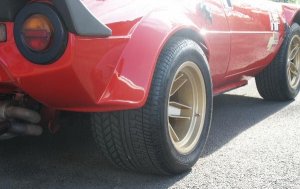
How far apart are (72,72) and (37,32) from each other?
0.76 feet

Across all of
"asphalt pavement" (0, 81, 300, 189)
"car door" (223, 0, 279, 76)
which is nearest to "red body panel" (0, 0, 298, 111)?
"asphalt pavement" (0, 81, 300, 189)

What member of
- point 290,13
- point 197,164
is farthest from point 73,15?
point 290,13

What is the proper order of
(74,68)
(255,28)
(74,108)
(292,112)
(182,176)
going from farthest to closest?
1. (292,112)
2. (255,28)
3. (182,176)
4. (74,108)
5. (74,68)

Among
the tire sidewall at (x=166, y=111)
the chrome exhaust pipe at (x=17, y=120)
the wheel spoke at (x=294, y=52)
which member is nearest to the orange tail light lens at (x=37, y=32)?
the chrome exhaust pipe at (x=17, y=120)

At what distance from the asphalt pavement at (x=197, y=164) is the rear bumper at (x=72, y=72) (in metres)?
0.61

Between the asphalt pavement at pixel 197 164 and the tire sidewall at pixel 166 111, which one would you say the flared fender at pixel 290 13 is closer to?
the asphalt pavement at pixel 197 164

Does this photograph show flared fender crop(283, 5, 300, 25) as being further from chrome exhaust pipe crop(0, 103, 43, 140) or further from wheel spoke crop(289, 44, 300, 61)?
chrome exhaust pipe crop(0, 103, 43, 140)

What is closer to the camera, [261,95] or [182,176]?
[182,176]

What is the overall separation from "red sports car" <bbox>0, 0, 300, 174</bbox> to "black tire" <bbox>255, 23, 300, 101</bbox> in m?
1.31

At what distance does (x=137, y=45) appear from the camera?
2459 mm

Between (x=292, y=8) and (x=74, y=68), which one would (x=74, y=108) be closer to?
(x=74, y=68)

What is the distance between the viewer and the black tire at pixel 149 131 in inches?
101

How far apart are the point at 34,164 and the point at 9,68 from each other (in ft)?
3.49

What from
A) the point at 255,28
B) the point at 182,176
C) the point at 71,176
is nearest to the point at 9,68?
the point at 71,176
